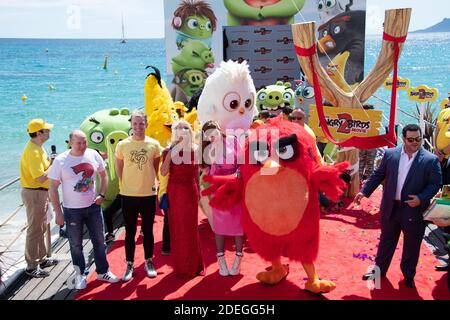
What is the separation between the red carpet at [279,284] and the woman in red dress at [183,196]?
186mm

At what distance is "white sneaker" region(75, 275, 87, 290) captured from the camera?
4.07m

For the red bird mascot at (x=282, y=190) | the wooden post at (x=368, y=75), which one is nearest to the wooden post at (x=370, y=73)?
the wooden post at (x=368, y=75)

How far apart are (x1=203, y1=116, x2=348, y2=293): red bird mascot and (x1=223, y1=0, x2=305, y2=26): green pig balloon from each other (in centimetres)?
623

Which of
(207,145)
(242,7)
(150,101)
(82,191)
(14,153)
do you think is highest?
(242,7)

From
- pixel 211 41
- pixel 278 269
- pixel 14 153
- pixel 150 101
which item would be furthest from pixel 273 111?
pixel 14 153

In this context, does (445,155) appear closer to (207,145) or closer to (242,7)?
(207,145)

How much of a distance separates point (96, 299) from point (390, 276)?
2515 mm

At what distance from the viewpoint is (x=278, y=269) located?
406 centimetres

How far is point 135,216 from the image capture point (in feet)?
13.5

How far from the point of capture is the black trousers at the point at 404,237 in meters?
3.85

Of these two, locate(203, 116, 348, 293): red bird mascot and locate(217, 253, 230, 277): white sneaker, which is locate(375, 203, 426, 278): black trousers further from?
locate(217, 253, 230, 277): white sneaker

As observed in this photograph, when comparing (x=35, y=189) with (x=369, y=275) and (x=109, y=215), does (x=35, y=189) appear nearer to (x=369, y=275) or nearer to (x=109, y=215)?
(x=109, y=215)

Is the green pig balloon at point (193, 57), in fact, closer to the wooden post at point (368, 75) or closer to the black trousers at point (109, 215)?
the wooden post at point (368, 75)
